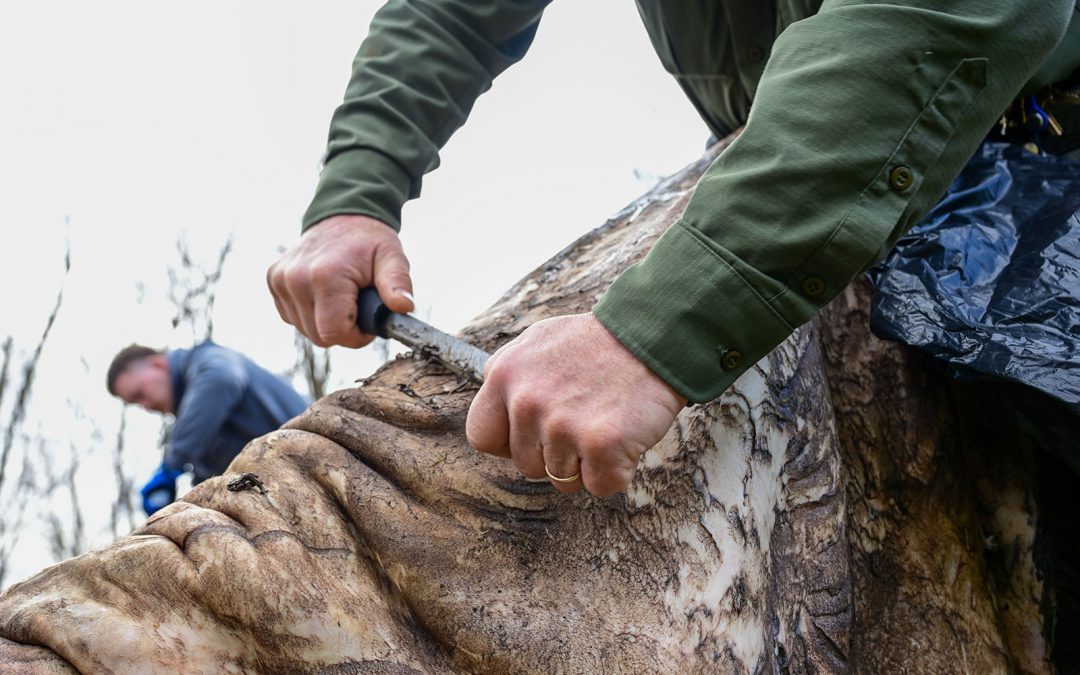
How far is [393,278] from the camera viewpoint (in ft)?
6.35

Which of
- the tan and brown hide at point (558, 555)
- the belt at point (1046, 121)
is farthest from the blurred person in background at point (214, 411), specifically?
the belt at point (1046, 121)

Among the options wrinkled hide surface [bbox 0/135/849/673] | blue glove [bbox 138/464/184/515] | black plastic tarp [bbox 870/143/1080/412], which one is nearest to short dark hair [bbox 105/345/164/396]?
blue glove [bbox 138/464/184/515]

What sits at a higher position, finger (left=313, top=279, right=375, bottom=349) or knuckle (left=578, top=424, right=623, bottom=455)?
finger (left=313, top=279, right=375, bottom=349)

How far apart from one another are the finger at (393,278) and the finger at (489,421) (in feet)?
1.84

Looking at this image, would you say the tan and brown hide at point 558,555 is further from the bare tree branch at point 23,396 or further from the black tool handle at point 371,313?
the bare tree branch at point 23,396

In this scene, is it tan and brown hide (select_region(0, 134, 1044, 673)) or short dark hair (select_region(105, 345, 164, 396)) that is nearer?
tan and brown hide (select_region(0, 134, 1044, 673))

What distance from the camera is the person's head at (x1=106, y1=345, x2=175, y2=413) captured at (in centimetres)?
685

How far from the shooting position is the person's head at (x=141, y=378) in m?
6.85

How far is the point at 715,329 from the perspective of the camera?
49.6 inches

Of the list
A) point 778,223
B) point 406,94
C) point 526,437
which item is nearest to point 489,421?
point 526,437

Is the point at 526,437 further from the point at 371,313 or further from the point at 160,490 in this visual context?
the point at 160,490

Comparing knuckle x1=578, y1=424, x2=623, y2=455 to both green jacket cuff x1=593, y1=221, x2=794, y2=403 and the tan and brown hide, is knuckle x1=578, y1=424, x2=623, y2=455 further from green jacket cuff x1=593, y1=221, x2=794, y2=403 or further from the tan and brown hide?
the tan and brown hide

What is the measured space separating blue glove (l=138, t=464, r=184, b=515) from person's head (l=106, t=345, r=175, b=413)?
1.54 metres

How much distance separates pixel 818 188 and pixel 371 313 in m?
0.98
